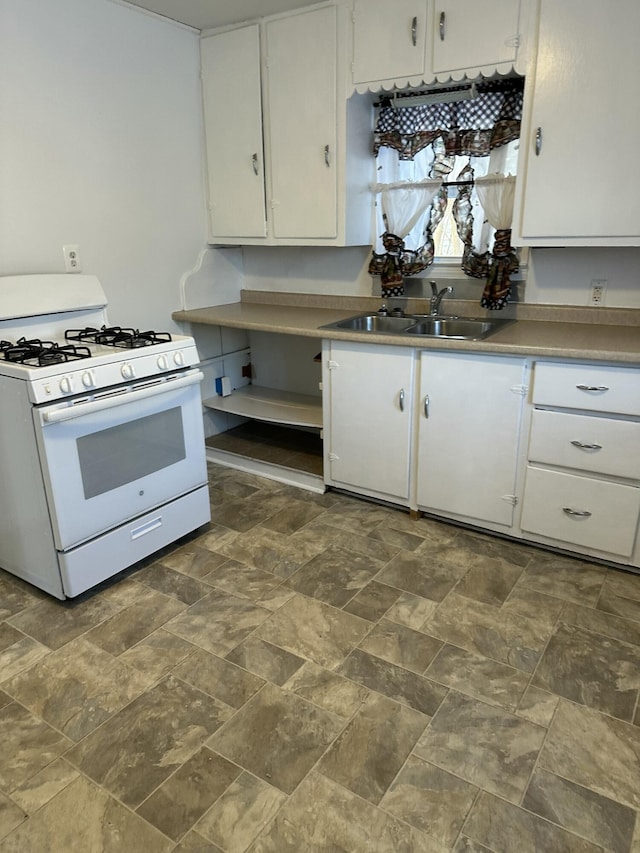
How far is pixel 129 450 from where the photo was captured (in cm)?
236

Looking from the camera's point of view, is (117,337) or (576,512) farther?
(117,337)

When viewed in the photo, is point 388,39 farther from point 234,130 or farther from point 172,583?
point 172,583

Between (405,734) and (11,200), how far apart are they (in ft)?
8.51

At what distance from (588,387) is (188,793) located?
188 cm

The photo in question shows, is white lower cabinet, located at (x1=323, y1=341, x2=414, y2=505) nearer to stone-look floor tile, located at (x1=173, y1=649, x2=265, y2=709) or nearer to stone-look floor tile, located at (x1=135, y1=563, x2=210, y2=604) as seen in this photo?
stone-look floor tile, located at (x1=135, y1=563, x2=210, y2=604)

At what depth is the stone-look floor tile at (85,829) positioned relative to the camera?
4.58 ft

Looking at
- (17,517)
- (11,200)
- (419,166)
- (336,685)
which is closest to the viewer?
(336,685)

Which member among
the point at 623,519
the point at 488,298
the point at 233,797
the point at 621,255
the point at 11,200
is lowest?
the point at 233,797

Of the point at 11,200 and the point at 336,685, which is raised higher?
the point at 11,200

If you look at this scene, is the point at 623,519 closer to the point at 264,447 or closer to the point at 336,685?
the point at 336,685

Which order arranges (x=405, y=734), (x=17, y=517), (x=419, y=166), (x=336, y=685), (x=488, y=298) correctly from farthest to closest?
1. (x=419, y=166)
2. (x=488, y=298)
3. (x=17, y=517)
4. (x=336, y=685)
5. (x=405, y=734)

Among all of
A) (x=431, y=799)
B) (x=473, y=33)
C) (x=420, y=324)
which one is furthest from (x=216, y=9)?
(x=431, y=799)

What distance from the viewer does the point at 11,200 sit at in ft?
8.58

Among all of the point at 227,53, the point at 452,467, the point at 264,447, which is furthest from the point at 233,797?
the point at 227,53
